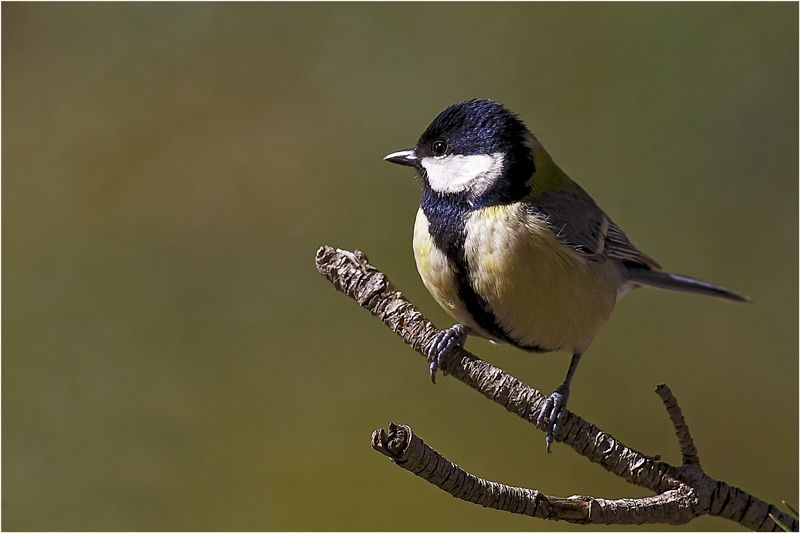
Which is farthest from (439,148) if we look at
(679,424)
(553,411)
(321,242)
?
(321,242)

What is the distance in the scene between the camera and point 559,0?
2805 mm

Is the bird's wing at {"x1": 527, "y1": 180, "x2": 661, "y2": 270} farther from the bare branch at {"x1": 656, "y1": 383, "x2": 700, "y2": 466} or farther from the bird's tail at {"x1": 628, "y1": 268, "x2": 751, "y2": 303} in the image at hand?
the bare branch at {"x1": 656, "y1": 383, "x2": 700, "y2": 466}

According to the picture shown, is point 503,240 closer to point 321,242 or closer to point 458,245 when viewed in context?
point 458,245

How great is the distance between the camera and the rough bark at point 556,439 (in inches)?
40.4

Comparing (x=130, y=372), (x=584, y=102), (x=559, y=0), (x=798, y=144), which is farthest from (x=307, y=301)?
(x=798, y=144)

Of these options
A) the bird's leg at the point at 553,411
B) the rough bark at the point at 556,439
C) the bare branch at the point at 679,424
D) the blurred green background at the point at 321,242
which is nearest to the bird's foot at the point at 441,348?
the rough bark at the point at 556,439

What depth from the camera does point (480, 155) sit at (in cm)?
156

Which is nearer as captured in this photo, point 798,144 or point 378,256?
point 378,256

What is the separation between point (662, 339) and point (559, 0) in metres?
1.14

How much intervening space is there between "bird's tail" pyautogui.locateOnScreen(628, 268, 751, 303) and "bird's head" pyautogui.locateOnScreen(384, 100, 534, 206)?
47cm

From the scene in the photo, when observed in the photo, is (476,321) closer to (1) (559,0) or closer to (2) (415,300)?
(2) (415,300)

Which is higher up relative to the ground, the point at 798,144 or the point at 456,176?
the point at 798,144

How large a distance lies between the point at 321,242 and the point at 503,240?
1.04 metres

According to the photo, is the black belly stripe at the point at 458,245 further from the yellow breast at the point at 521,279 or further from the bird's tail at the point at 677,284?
the bird's tail at the point at 677,284
